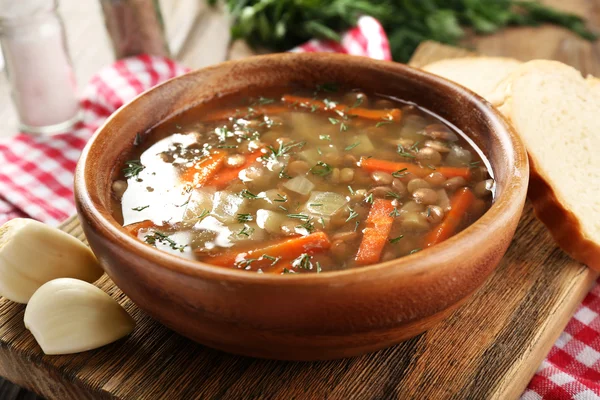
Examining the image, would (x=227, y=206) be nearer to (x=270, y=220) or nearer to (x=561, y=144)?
(x=270, y=220)

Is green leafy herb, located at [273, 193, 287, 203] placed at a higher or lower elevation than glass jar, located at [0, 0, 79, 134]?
higher

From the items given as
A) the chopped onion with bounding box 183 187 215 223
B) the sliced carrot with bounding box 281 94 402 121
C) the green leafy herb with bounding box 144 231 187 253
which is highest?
the green leafy herb with bounding box 144 231 187 253

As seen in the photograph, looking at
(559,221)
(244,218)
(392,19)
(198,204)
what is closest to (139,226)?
(198,204)

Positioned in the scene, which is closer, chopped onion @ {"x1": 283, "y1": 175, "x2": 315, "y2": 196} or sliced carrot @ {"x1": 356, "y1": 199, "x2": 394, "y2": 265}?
sliced carrot @ {"x1": 356, "y1": 199, "x2": 394, "y2": 265}

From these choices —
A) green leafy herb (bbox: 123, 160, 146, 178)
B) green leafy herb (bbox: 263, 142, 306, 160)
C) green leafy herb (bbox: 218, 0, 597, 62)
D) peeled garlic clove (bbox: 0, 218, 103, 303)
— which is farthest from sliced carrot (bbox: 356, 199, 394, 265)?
green leafy herb (bbox: 218, 0, 597, 62)

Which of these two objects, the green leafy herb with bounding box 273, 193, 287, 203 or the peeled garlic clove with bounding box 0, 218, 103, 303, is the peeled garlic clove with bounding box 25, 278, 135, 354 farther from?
the green leafy herb with bounding box 273, 193, 287, 203

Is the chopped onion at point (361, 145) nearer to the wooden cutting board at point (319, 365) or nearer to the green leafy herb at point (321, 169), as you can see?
the green leafy herb at point (321, 169)
